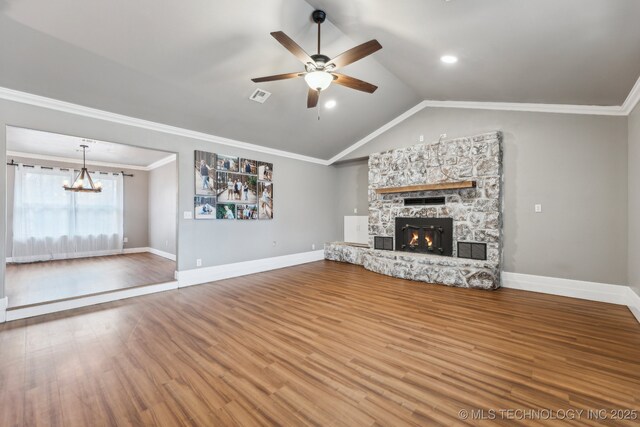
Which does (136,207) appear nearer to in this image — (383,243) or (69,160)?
(69,160)

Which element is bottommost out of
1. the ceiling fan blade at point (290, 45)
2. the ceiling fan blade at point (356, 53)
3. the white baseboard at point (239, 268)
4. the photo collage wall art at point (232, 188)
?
the white baseboard at point (239, 268)

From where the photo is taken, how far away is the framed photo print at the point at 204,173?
4959mm

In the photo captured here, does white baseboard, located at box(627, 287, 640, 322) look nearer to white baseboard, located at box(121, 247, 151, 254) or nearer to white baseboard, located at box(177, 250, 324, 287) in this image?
white baseboard, located at box(177, 250, 324, 287)

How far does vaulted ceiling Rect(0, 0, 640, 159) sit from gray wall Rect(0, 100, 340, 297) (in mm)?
323

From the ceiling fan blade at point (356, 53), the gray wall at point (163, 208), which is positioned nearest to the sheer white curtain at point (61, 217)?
the gray wall at point (163, 208)

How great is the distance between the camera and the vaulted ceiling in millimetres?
2482

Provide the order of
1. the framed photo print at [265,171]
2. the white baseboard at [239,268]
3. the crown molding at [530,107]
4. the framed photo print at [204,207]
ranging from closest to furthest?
the crown molding at [530,107], the white baseboard at [239,268], the framed photo print at [204,207], the framed photo print at [265,171]

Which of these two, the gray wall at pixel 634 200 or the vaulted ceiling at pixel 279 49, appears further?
the gray wall at pixel 634 200

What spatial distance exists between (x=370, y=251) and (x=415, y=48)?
4065 mm

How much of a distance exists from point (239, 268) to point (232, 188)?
5.48ft

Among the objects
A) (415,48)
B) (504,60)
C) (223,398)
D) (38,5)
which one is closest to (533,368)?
(223,398)

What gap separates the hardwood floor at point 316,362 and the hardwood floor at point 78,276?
2.73 feet

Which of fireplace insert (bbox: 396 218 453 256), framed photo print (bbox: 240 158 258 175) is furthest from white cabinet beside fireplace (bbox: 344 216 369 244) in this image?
framed photo print (bbox: 240 158 258 175)

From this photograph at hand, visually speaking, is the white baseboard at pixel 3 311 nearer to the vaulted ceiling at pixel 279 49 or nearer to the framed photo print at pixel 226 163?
the vaulted ceiling at pixel 279 49
